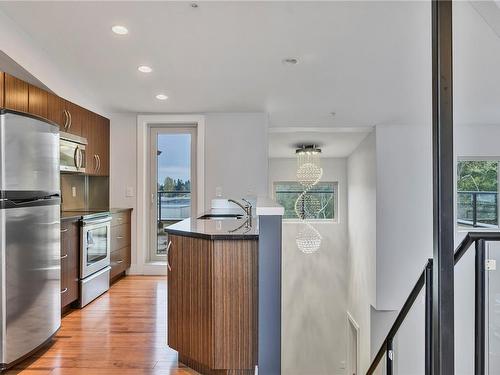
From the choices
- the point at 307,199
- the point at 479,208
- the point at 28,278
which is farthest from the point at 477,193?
the point at 28,278

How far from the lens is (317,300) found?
24.0 feet

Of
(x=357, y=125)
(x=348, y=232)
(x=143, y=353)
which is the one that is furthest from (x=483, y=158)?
(x=143, y=353)

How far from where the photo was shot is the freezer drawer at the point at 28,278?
2164mm

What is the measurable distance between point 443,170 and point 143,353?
227 centimetres

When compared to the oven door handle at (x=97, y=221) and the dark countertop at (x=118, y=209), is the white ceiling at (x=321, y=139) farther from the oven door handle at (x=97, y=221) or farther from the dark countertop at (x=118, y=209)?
the oven door handle at (x=97, y=221)

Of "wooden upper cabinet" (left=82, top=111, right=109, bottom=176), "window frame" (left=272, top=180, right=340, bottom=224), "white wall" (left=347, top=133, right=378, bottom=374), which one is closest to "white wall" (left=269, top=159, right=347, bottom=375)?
"window frame" (left=272, top=180, right=340, bottom=224)

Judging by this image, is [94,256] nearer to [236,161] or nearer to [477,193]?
[236,161]

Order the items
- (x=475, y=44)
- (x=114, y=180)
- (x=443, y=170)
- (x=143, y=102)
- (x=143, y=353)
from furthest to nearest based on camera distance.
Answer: (x=114, y=180) → (x=143, y=102) → (x=475, y=44) → (x=143, y=353) → (x=443, y=170)

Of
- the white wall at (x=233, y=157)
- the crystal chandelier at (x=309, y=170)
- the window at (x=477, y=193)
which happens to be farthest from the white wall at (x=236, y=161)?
the window at (x=477, y=193)

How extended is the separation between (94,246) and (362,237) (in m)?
4.19

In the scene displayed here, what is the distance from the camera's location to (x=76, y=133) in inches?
157

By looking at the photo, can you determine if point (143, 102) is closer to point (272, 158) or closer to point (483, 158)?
point (272, 158)

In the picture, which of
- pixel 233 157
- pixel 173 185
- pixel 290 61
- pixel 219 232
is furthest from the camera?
pixel 173 185

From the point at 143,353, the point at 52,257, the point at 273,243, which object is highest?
the point at 273,243
